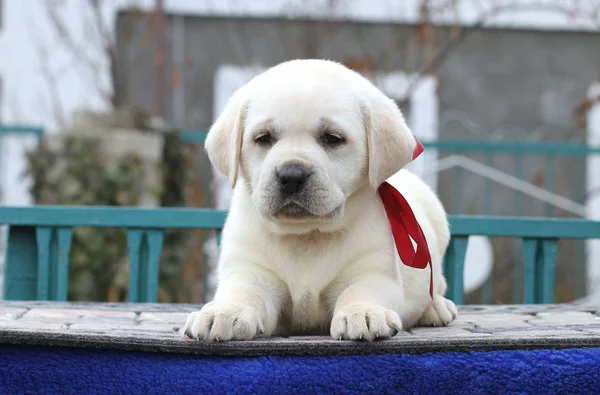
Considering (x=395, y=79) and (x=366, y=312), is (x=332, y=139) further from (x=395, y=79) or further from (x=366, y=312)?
(x=395, y=79)

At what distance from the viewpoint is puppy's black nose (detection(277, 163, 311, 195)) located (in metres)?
2.26

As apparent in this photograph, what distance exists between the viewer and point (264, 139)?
2.45 m

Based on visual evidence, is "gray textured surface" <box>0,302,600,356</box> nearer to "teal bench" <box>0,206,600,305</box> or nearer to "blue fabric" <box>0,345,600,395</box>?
"blue fabric" <box>0,345,600,395</box>

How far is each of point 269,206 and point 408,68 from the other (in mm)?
5815

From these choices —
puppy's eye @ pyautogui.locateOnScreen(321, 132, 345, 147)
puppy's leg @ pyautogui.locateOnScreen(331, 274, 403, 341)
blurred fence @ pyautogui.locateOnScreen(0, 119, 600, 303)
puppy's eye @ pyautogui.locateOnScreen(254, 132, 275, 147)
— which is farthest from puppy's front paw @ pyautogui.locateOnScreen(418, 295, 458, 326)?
blurred fence @ pyautogui.locateOnScreen(0, 119, 600, 303)

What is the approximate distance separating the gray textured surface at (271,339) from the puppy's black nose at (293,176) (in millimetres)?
434

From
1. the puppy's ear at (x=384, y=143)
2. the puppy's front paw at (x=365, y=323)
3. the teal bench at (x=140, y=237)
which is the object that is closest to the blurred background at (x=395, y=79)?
the teal bench at (x=140, y=237)

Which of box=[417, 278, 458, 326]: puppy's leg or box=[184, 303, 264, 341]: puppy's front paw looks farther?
box=[417, 278, 458, 326]: puppy's leg

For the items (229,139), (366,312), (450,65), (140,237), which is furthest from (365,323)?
(450,65)

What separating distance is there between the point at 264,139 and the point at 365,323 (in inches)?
26.5

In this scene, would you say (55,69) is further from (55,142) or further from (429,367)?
(429,367)

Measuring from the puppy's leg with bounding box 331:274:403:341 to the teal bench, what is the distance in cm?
141

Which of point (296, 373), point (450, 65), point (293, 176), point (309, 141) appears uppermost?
point (450, 65)

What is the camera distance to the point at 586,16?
8.12 meters
